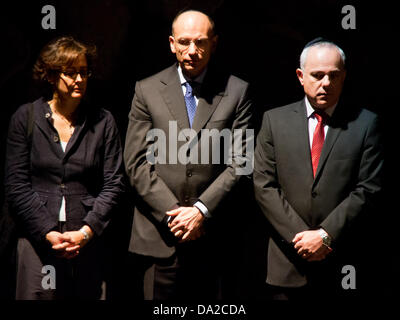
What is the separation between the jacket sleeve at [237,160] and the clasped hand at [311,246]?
0.54 meters

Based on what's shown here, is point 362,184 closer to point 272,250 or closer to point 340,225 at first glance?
point 340,225

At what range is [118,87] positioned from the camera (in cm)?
526

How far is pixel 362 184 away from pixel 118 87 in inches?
81.1

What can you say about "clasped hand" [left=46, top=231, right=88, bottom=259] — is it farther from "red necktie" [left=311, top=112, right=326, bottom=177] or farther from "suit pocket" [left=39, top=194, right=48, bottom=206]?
"red necktie" [left=311, top=112, right=326, bottom=177]

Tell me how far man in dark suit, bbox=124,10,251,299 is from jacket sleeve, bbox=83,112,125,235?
9 centimetres

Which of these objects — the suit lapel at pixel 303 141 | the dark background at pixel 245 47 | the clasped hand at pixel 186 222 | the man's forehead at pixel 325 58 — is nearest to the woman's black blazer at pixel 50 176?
the clasped hand at pixel 186 222

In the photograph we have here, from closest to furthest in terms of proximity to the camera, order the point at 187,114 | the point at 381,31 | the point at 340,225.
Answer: the point at 340,225, the point at 187,114, the point at 381,31

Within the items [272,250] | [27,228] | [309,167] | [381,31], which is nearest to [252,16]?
[381,31]

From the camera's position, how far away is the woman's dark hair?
4.35 metres

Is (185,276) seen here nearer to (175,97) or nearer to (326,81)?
(175,97)

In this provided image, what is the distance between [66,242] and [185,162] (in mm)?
919

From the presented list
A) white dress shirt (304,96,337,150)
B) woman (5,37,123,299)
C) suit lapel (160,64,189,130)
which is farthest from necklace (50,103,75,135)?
white dress shirt (304,96,337,150)

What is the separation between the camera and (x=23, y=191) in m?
4.33

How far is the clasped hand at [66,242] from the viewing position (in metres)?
4.30
